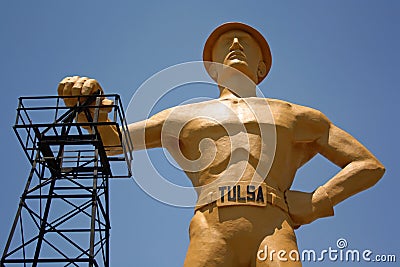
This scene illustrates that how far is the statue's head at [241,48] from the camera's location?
32.6 feet

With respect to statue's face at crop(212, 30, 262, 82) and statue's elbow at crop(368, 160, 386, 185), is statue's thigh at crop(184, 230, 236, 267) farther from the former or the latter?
statue's face at crop(212, 30, 262, 82)

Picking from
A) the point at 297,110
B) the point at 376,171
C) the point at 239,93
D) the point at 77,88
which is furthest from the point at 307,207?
the point at 77,88

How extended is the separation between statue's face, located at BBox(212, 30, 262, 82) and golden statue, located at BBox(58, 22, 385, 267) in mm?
21

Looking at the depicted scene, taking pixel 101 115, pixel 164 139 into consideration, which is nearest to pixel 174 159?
pixel 164 139

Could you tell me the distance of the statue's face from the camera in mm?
9734

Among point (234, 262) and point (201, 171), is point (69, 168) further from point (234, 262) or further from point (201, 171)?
point (234, 262)

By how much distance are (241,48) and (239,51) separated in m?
0.07

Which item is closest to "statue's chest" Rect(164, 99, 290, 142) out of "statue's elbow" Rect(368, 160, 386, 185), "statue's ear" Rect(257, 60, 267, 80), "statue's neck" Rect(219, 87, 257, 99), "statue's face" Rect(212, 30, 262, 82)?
"statue's neck" Rect(219, 87, 257, 99)

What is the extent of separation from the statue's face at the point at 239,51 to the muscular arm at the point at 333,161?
39.6 inches

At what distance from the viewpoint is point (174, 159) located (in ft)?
30.0

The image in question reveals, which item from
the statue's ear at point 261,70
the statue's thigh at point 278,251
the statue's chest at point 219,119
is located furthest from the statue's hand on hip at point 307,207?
the statue's ear at point 261,70

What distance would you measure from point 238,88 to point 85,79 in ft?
6.41

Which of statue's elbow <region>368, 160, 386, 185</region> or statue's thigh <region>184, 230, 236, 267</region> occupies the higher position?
statue's elbow <region>368, 160, 386, 185</region>

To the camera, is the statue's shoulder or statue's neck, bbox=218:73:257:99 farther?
statue's neck, bbox=218:73:257:99
